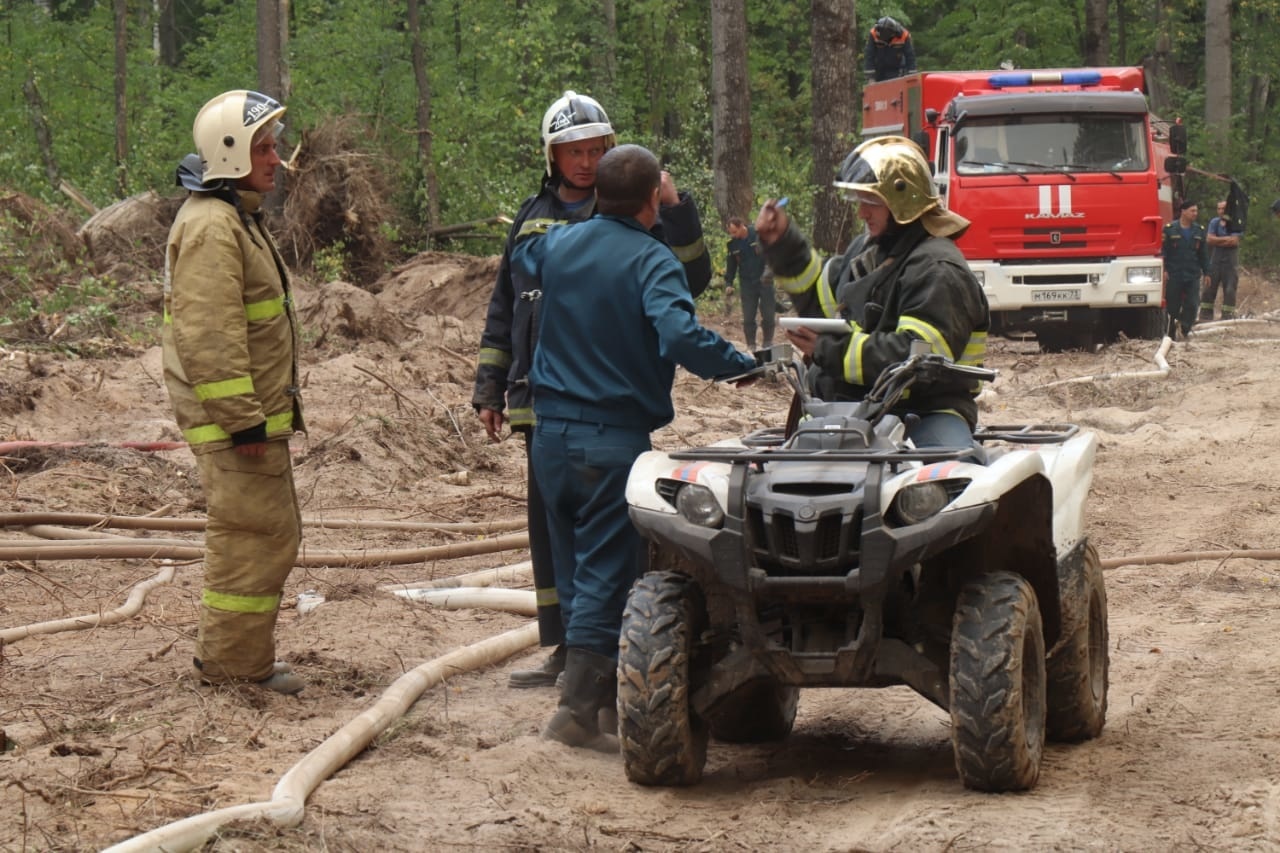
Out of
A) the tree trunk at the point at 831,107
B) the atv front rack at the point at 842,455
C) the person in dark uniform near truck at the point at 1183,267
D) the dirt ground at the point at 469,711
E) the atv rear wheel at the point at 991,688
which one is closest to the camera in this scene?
the dirt ground at the point at 469,711

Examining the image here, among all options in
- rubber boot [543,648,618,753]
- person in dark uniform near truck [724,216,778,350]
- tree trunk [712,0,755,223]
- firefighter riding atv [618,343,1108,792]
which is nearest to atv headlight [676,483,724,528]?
firefighter riding atv [618,343,1108,792]

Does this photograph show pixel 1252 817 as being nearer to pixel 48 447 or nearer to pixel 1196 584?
pixel 1196 584

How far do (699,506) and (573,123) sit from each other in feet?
7.14

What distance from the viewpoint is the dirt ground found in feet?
15.1

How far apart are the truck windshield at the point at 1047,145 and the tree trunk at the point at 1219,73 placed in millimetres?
15090

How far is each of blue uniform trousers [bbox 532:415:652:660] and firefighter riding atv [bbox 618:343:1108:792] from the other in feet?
1.26

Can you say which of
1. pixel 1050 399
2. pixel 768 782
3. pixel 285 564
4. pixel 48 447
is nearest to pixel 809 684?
pixel 768 782

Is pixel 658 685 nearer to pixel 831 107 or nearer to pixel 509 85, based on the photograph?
pixel 831 107

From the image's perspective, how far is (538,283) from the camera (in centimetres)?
616

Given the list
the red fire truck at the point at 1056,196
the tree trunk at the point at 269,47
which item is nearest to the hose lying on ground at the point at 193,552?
the red fire truck at the point at 1056,196

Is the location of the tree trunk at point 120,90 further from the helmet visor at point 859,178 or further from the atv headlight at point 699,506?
the atv headlight at point 699,506

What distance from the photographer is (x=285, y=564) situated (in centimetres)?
618

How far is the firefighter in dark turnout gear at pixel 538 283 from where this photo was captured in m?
6.29

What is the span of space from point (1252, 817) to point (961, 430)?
4.93ft
